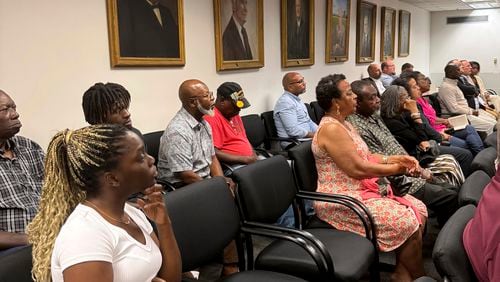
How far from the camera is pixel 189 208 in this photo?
1.72 m

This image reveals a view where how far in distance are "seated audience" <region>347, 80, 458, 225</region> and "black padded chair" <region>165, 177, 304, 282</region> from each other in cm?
136

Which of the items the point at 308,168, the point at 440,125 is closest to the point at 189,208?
the point at 308,168

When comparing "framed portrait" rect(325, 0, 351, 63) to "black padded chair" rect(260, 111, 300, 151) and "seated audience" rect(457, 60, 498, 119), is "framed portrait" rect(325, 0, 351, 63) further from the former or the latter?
"black padded chair" rect(260, 111, 300, 151)

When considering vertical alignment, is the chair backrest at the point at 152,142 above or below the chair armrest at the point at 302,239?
above

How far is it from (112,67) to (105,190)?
1937 mm

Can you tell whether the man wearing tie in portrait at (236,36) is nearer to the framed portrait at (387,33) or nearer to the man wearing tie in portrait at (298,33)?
the man wearing tie in portrait at (298,33)

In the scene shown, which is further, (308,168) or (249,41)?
(249,41)

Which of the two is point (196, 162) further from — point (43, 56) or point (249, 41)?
point (249, 41)

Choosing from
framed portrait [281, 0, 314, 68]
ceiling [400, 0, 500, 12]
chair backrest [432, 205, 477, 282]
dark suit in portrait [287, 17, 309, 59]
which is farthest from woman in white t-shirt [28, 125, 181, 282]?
ceiling [400, 0, 500, 12]

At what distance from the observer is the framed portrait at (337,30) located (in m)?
5.88

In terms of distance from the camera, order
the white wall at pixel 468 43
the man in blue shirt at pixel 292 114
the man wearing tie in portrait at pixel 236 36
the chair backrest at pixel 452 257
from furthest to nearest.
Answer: the white wall at pixel 468 43, the man in blue shirt at pixel 292 114, the man wearing tie in portrait at pixel 236 36, the chair backrest at pixel 452 257

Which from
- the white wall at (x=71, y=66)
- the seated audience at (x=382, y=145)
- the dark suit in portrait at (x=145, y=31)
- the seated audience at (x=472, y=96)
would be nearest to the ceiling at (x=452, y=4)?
the seated audience at (x=472, y=96)

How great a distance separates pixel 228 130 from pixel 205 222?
5.29ft

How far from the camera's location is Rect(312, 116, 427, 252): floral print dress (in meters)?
2.29
